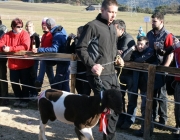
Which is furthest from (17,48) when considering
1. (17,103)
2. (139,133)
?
(139,133)

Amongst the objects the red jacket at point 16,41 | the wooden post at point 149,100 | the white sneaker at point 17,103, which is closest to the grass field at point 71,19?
the white sneaker at point 17,103

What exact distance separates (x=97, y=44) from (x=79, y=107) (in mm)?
924

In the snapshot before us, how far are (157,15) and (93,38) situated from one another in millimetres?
2067

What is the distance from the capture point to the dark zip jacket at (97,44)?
15.9ft

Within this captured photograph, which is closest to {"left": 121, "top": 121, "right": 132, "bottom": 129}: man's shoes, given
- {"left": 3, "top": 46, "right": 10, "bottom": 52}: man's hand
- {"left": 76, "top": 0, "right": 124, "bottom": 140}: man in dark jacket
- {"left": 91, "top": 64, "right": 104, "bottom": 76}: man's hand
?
{"left": 76, "top": 0, "right": 124, "bottom": 140}: man in dark jacket

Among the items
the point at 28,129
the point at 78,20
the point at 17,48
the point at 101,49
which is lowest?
the point at 78,20

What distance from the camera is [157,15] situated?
6.52m

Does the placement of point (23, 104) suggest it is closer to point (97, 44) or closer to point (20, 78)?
point (20, 78)

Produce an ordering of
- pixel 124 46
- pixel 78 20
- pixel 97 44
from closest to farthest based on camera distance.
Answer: pixel 97 44 < pixel 124 46 < pixel 78 20

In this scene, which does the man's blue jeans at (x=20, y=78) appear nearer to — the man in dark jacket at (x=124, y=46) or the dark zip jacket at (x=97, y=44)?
the man in dark jacket at (x=124, y=46)

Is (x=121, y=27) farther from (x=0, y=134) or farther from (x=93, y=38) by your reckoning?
(x=0, y=134)

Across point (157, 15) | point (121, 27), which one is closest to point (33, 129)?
point (121, 27)

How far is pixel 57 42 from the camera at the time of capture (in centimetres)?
755

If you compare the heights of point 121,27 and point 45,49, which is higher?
point 121,27
